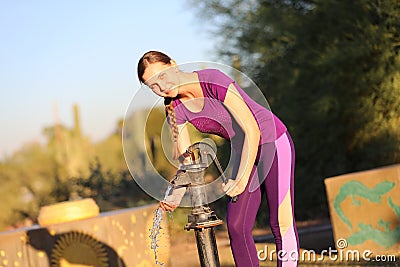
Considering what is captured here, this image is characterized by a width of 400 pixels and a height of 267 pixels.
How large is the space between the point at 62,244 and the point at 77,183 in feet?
31.8

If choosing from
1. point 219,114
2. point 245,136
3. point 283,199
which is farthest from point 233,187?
point 283,199

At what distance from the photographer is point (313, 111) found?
36.8 ft

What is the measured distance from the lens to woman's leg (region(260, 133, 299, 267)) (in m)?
3.94

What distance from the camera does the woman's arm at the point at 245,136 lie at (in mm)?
3529

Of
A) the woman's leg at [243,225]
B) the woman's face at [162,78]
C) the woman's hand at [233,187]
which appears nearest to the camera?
the woman's face at [162,78]

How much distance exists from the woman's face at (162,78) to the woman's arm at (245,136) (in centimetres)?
28

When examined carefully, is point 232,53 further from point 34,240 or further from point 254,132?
point 254,132

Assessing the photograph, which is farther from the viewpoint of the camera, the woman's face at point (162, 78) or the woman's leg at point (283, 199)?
the woman's leg at point (283, 199)

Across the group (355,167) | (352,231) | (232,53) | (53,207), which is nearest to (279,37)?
(232,53)

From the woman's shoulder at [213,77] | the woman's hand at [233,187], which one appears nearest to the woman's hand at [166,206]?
the woman's hand at [233,187]

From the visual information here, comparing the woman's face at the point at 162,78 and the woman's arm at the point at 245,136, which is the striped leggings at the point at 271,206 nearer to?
the woman's arm at the point at 245,136

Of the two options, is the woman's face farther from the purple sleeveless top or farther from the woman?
the purple sleeveless top

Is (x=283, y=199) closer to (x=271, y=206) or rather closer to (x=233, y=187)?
(x=271, y=206)

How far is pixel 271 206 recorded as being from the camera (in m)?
4.02
